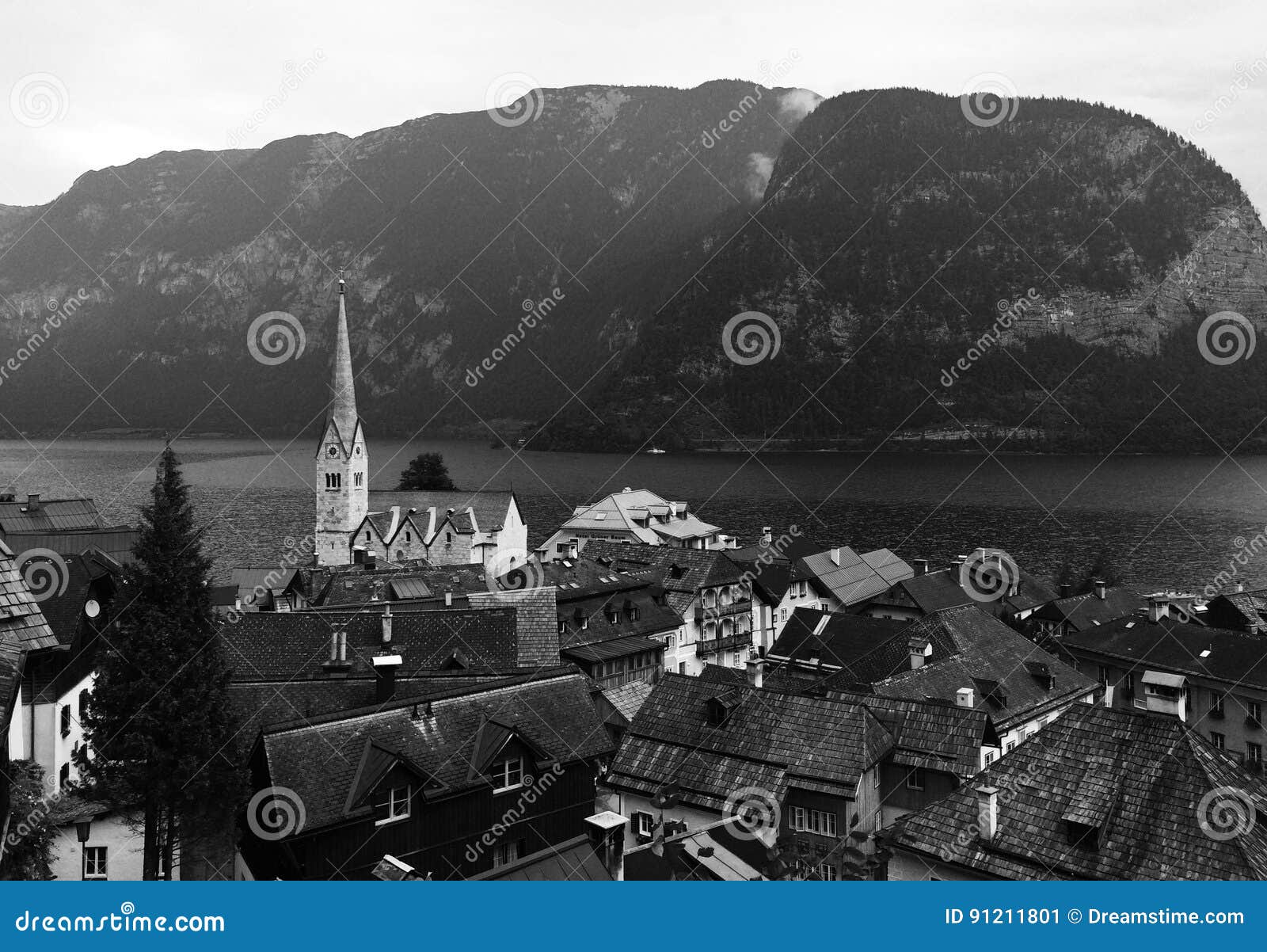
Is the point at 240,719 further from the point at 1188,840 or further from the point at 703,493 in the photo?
the point at 703,493

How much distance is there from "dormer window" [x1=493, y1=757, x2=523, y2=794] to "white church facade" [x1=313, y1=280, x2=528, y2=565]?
56224 mm

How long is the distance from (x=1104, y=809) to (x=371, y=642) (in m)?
24.4

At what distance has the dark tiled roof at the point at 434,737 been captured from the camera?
23.5 metres

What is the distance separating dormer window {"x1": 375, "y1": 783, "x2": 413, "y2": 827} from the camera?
2422cm

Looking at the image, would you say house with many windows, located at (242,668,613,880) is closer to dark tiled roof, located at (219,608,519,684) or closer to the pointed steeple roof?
dark tiled roof, located at (219,608,519,684)

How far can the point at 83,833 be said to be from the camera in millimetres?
25531

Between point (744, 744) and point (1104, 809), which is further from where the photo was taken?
point (744, 744)

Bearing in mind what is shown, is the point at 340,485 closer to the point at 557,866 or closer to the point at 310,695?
the point at 310,695

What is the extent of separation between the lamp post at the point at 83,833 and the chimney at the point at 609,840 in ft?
41.7

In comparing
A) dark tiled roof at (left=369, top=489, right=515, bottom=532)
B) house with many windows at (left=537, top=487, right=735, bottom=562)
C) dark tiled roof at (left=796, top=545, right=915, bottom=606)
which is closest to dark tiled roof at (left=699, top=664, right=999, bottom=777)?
dark tiled roof at (left=796, top=545, right=915, bottom=606)

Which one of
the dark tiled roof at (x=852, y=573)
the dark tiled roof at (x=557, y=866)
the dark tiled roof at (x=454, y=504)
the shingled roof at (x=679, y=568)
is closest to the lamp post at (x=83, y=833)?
the dark tiled roof at (x=557, y=866)

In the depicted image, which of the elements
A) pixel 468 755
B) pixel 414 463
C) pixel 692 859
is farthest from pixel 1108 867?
pixel 414 463

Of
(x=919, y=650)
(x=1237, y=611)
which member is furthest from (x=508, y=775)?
(x=1237, y=611)

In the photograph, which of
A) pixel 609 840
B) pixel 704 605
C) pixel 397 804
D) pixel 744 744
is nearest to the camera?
pixel 397 804
